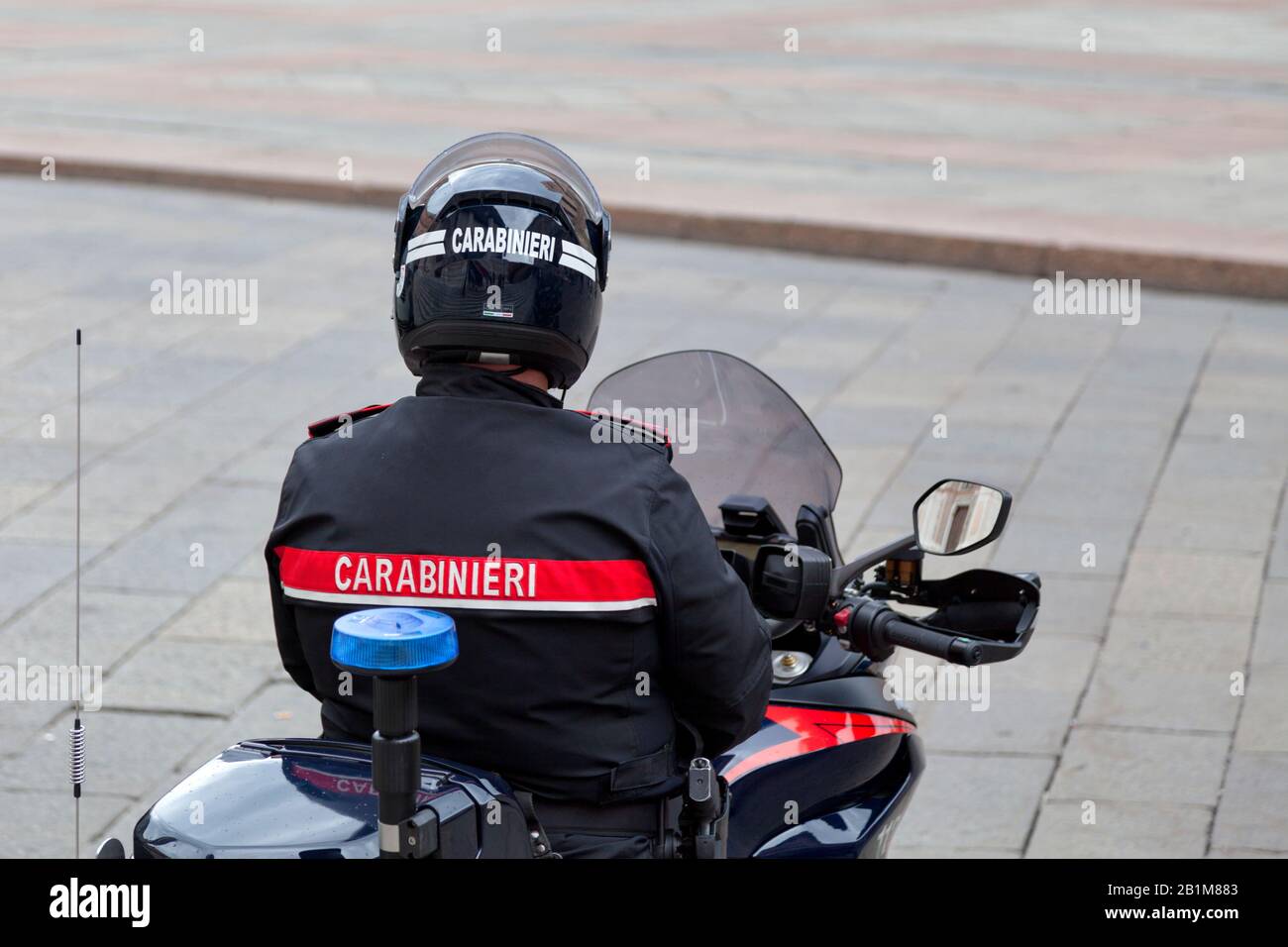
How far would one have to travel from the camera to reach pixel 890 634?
2602mm

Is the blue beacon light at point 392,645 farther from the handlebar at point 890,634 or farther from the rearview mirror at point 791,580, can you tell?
the handlebar at point 890,634

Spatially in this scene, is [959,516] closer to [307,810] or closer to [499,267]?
[499,267]

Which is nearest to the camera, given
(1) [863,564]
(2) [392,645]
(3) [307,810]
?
(2) [392,645]

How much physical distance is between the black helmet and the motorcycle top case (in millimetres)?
602

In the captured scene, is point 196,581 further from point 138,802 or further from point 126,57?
point 126,57

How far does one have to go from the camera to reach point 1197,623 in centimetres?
548

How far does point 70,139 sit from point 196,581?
25.5ft

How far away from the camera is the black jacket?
226cm

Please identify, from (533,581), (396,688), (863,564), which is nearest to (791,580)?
(863,564)

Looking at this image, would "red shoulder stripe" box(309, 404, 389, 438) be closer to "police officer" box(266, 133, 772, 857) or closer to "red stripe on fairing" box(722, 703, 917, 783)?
"police officer" box(266, 133, 772, 857)

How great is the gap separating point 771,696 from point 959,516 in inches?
18.7

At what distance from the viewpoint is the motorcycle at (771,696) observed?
77.6 inches

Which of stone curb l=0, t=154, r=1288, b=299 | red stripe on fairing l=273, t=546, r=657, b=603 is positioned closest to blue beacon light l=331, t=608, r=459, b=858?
red stripe on fairing l=273, t=546, r=657, b=603
